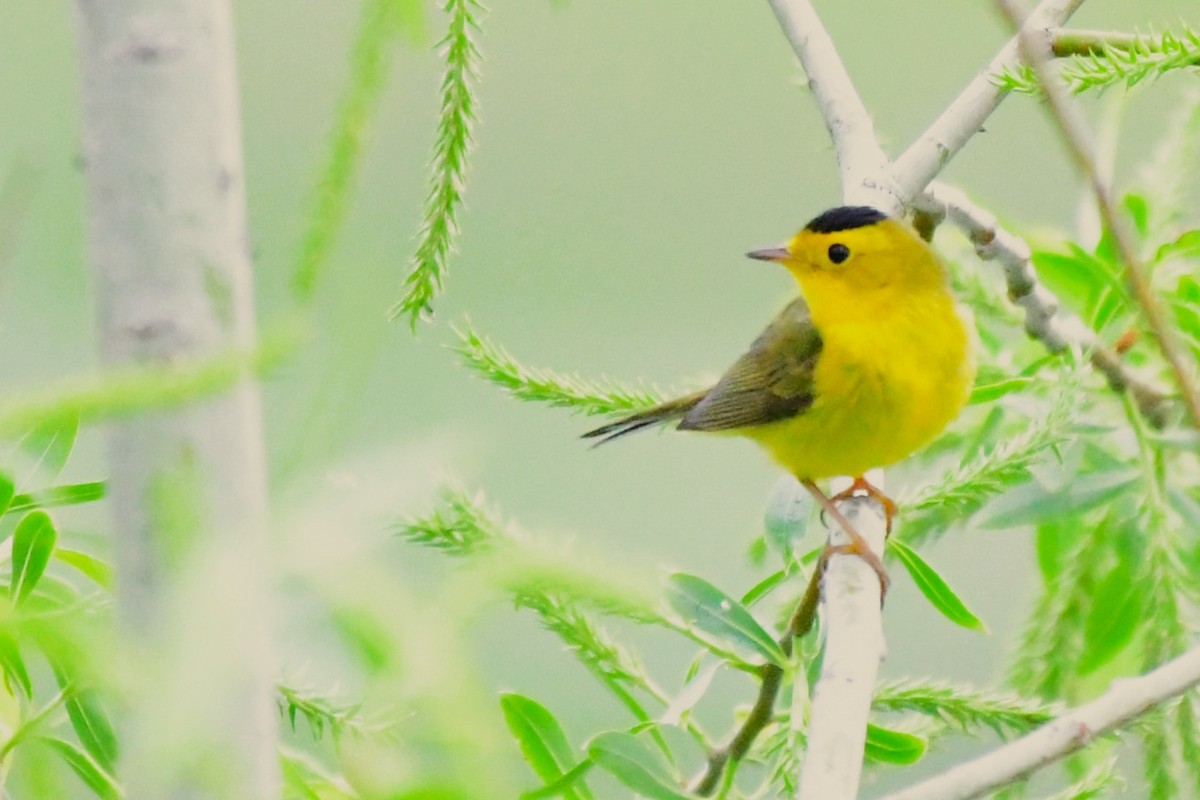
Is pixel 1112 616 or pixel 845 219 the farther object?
pixel 845 219

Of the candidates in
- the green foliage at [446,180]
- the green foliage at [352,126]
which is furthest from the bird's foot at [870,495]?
the green foliage at [352,126]

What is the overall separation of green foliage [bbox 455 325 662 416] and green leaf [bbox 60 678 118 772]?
313mm

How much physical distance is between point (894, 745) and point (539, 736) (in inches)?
8.5

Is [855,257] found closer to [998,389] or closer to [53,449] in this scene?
[998,389]

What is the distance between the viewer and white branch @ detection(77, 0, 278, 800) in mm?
223

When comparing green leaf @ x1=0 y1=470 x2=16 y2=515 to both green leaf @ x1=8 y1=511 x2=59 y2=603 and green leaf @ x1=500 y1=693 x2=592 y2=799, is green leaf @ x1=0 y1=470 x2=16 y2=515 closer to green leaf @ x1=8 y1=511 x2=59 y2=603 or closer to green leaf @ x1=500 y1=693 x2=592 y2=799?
green leaf @ x1=8 y1=511 x2=59 y2=603

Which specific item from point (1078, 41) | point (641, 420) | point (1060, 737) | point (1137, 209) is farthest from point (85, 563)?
point (641, 420)

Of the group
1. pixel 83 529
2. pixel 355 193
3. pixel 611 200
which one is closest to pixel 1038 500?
pixel 83 529

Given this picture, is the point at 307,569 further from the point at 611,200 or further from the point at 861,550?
the point at 611,200

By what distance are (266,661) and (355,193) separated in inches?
3.4

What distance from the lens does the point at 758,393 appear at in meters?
1.48

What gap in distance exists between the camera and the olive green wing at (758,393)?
4.79 feet

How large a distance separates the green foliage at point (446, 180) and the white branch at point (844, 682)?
0.25 metres

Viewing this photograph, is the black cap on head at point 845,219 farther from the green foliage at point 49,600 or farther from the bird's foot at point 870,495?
the green foliage at point 49,600
